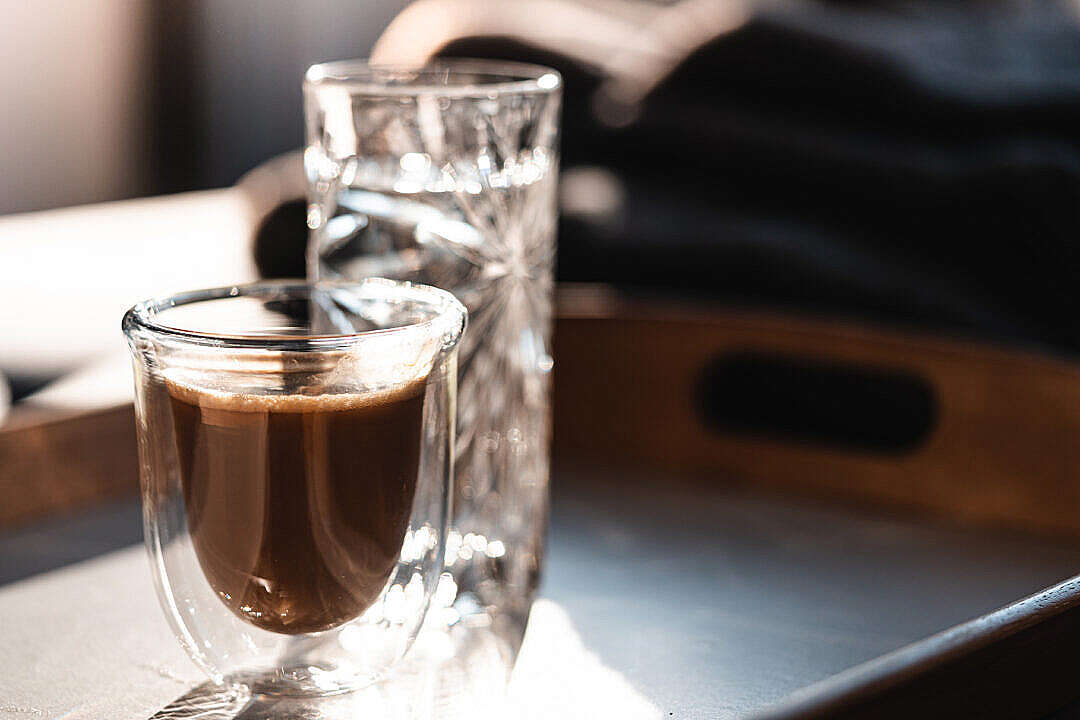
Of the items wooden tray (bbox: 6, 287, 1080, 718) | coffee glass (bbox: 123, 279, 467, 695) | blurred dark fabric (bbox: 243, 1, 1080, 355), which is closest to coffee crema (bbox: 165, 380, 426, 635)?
coffee glass (bbox: 123, 279, 467, 695)

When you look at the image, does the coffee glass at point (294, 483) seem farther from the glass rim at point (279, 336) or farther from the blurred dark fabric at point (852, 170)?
the blurred dark fabric at point (852, 170)

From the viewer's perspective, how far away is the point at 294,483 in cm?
37

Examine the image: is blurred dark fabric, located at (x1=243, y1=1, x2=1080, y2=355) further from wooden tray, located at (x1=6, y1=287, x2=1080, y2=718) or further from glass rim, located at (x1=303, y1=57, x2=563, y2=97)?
glass rim, located at (x1=303, y1=57, x2=563, y2=97)

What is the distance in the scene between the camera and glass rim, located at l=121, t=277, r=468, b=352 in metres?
0.36

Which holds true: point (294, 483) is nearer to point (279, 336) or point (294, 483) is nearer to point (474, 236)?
point (279, 336)

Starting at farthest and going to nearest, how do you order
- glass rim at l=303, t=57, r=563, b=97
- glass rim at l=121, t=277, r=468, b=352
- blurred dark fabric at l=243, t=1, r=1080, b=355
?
1. blurred dark fabric at l=243, t=1, r=1080, b=355
2. glass rim at l=303, t=57, r=563, b=97
3. glass rim at l=121, t=277, r=468, b=352

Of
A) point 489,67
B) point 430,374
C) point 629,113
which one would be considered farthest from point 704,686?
point 629,113

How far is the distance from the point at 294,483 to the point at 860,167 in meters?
0.69

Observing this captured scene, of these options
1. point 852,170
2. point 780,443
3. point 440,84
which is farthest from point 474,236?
point 852,170

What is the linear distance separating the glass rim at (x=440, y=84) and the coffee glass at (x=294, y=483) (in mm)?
86

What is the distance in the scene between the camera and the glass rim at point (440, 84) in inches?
18.7

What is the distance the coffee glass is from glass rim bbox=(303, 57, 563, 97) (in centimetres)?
9

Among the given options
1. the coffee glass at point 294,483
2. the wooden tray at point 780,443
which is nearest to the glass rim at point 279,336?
the coffee glass at point 294,483

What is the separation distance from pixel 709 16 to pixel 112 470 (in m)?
0.66
